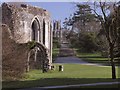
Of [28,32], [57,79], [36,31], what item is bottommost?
[57,79]

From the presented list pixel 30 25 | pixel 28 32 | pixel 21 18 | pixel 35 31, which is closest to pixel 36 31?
pixel 35 31

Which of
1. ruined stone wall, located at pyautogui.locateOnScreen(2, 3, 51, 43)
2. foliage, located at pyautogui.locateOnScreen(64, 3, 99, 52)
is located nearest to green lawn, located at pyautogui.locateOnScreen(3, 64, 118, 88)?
ruined stone wall, located at pyautogui.locateOnScreen(2, 3, 51, 43)

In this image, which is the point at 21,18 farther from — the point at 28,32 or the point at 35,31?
the point at 35,31

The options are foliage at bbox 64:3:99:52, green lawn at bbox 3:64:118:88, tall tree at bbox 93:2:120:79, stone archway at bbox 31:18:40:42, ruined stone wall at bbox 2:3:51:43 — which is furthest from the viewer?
foliage at bbox 64:3:99:52

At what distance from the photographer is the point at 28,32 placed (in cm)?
3769

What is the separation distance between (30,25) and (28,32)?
3.14 ft

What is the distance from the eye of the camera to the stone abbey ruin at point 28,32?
26.5 meters

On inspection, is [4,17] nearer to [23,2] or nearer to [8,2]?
[8,2]

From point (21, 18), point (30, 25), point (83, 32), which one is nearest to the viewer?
point (21, 18)

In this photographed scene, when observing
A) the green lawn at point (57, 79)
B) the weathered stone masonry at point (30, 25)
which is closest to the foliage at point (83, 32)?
the weathered stone masonry at point (30, 25)

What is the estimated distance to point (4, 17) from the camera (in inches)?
1313

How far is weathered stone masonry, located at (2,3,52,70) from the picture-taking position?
33062 mm

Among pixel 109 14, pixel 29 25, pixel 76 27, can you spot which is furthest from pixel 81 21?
pixel 109 14

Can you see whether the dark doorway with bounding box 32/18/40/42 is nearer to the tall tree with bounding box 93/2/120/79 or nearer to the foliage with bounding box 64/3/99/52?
the tall tree with bounding box 93/2/120/79
